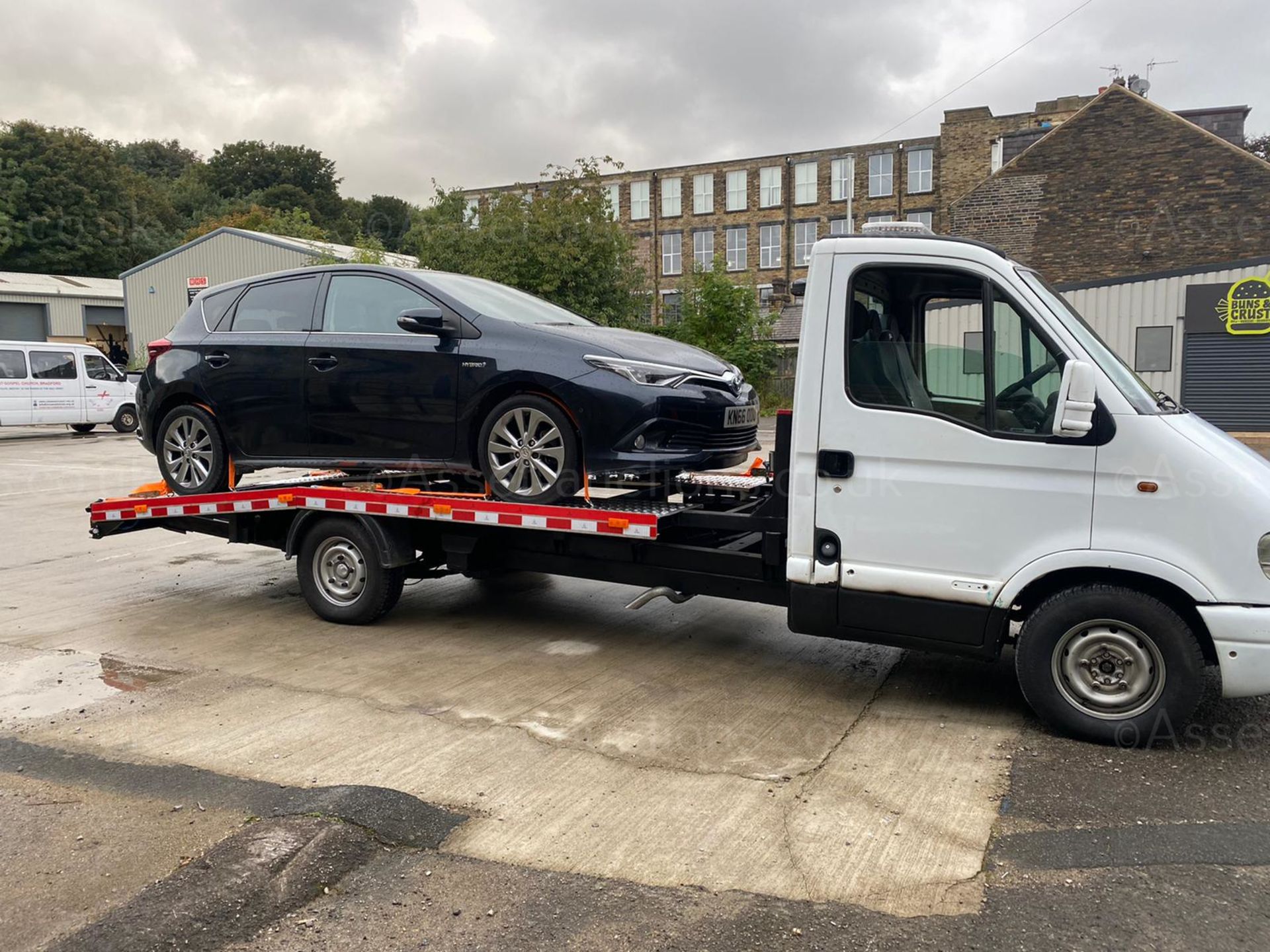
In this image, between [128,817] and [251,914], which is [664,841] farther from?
[128,817]

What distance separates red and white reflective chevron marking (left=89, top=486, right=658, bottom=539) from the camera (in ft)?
18.5

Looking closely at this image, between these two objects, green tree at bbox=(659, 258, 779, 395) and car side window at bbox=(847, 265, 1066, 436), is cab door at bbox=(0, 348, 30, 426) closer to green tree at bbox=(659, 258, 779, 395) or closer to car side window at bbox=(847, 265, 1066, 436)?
green tree at bbox=(659, 258, 779, 395)

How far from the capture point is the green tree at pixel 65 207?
50125 mm

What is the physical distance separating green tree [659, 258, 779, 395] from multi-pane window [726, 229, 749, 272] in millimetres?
33769

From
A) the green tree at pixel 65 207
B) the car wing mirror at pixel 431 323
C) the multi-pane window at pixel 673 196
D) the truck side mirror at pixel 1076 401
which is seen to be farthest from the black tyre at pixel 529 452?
the multi-pane window at pixel 673 196

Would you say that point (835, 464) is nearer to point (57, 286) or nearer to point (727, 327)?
point (727, 327)

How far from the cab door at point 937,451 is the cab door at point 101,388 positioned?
23.4m

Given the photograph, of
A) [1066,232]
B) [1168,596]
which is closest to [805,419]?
[1168,596]

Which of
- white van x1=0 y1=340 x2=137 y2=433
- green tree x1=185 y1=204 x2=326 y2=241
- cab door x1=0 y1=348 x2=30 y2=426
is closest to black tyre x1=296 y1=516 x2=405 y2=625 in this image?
white van x1=0 y1=340 x2=137 y2=433

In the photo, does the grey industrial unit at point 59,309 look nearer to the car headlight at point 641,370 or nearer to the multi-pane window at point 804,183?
the multi-pane window at point 804,183

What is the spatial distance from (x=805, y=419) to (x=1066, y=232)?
28097 mm

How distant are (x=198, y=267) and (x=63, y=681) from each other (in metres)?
37.4

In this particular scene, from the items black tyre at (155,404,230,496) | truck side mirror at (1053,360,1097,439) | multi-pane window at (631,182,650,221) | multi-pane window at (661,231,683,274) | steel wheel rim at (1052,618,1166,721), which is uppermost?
multi-pane window at (631,182,650,221)

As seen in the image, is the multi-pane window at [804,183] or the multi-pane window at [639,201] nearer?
the multi-pane window at [804,183]
